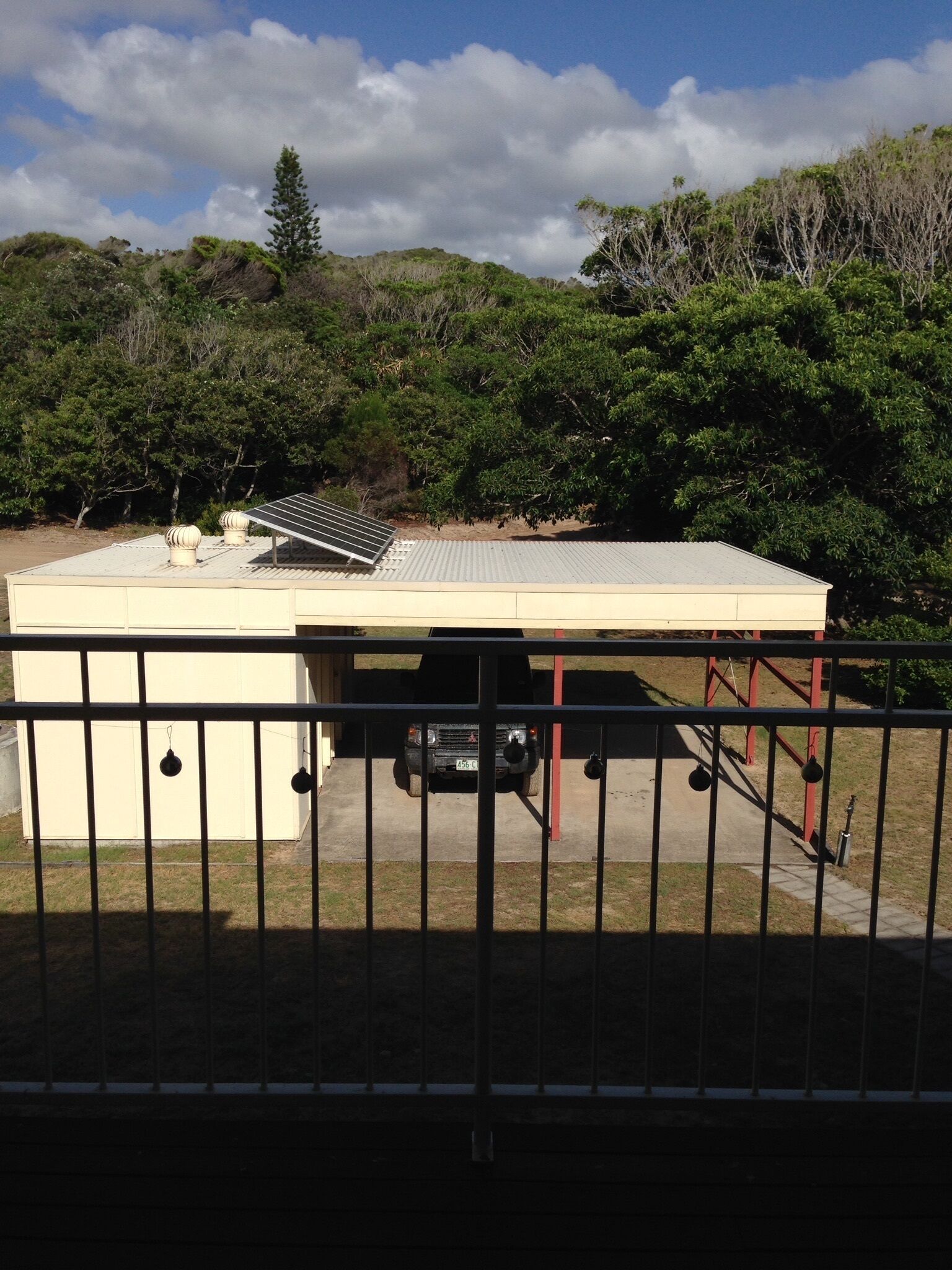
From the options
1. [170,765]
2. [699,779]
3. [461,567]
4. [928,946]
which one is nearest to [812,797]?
[461,567]

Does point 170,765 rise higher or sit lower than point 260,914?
higher

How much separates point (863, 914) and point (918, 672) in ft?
22.0

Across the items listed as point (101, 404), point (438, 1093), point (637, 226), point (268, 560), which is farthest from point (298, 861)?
point (637, 226)

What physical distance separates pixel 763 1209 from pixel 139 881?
7.63 metres

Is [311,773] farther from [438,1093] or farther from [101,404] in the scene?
[101,404]

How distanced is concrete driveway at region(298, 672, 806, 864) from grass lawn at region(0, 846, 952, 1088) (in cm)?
49

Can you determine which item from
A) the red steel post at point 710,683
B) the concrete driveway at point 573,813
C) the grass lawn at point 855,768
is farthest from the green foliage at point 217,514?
the red steel post at point 710,683

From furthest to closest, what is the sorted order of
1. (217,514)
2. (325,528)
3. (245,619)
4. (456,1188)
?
(217,514)
(325,528)
(245,619)
(456,1188)

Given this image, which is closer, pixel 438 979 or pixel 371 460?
pixel 438 979

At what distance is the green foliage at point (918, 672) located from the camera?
13.1m

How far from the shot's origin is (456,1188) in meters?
2.36

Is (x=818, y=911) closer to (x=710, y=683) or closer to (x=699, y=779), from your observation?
(x=699, y=779)

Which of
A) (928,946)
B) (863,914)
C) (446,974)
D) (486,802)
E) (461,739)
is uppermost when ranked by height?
(486,802)

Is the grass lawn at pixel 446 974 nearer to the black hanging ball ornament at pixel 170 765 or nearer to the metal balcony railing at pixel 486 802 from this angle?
the metal balcony railing at pixel 486 802
